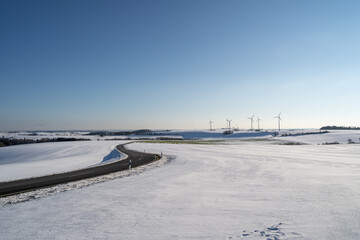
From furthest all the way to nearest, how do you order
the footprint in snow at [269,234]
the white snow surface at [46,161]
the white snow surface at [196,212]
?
the white snow surface at [46,161] < the white snow surface at [196,212] < the footprint in snow at [269,234]

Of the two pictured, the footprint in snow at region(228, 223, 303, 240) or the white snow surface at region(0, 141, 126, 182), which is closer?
the footprint in snow at region(228, 223, 303, 240)

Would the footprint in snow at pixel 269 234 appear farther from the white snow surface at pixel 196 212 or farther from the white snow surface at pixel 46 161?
the white snow surface at pixel 46 161

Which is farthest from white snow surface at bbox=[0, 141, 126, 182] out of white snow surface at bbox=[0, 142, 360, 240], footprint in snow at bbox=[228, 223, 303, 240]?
footprint in snow at bbox=[228, 223, 303, 240]

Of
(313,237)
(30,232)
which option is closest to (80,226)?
(30,232)

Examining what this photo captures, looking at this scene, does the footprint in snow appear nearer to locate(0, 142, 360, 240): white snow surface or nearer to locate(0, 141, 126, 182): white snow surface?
locate(0, 142, 360, 240): white snow surface

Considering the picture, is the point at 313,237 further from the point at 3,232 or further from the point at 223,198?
the point at 3,232

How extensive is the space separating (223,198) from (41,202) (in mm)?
9365

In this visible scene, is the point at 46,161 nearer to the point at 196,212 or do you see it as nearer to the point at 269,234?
the point at 196,212

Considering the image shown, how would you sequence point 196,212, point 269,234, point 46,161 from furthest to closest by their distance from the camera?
point 46,161 < point 196,212 < point 269,234

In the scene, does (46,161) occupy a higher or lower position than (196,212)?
lower

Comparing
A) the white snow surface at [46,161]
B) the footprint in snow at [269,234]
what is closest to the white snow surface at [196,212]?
the footprint in snow at [269,234]

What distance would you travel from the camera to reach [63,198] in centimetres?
1255

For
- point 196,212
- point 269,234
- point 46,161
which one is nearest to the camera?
point 269,234

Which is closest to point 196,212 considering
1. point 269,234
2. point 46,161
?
point 269,234
